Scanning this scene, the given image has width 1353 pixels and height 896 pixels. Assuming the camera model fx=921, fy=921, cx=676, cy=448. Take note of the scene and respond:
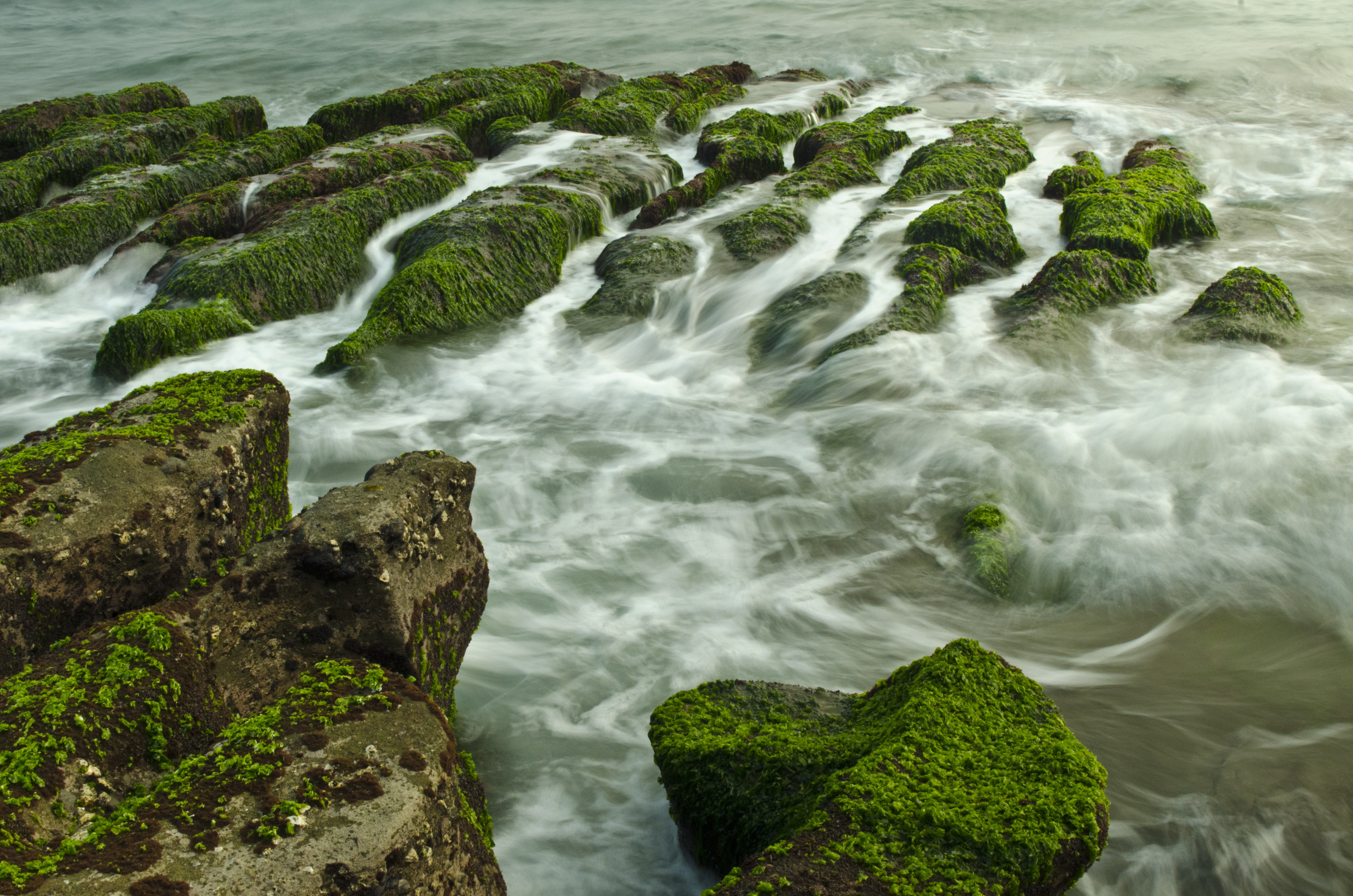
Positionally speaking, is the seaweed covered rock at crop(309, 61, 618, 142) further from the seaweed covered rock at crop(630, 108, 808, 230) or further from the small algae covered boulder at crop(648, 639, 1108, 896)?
the small algae covered boulder at crop(648, 639, 1108, 896)

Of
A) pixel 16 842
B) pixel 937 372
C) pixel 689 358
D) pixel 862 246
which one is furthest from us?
pixel 862 246

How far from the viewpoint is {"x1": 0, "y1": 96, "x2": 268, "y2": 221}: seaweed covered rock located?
34.2 feet

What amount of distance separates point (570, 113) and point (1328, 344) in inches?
379

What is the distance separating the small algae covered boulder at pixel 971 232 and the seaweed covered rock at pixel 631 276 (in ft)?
7.35

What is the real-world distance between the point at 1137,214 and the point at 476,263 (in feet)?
20.7

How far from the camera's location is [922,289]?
7801 millimetres

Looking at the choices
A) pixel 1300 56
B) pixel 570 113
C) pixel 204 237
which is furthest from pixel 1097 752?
pixel 1300 56

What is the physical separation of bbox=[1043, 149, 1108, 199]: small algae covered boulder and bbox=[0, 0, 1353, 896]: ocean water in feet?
0.57

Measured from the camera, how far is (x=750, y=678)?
4410mm

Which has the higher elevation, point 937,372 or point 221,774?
point 221,774

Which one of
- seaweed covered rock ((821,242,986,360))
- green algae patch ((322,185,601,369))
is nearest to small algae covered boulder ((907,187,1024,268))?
seaweed covered rock ((821,242,986,360))

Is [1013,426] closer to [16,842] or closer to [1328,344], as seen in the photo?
[1328,344]

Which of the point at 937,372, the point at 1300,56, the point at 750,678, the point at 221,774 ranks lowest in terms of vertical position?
the point at 750,678

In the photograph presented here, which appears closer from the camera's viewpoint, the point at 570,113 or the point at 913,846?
the point at 913,846
